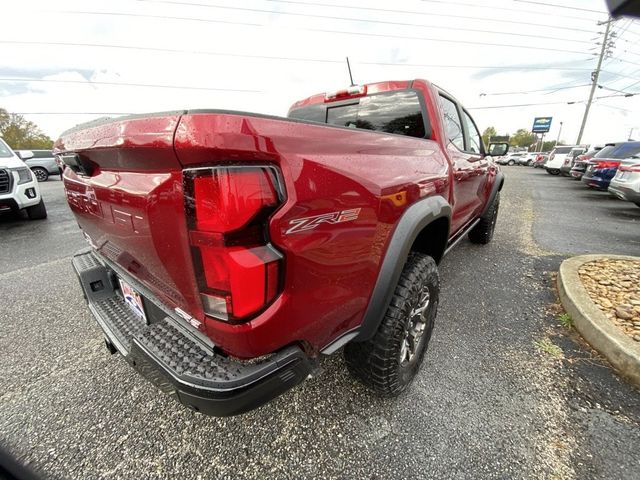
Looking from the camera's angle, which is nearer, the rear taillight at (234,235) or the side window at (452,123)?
the rear taillight at (234,235)

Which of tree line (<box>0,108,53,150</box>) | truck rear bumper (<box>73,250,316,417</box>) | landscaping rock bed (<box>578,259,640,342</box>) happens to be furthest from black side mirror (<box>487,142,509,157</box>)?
tree line (<box>0,108,53,150</box>)

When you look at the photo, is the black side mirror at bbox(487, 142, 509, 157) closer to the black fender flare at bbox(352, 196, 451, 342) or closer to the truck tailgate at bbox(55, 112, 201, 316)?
the black fender flare at bbox(352, 196, 451, 342)

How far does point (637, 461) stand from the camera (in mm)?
1513

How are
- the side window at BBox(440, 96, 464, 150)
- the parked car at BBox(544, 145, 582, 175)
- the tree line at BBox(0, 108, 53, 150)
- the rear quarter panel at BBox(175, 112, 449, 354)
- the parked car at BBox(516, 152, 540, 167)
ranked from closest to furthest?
the rear quarter panel at BBox(175, 112, 449, 354)
the side window at BBox(440, 96, 464, 150)
the parked car at BBox(544, 145, 582, 175)
the parked car at BBox(516, 152, 540, 167)
the tree line at BBox(0, 108, 53, 150)

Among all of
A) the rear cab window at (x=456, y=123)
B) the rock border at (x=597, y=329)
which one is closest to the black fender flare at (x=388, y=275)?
the rear cab window at (x=456, y=123)

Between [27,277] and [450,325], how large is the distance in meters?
4.77

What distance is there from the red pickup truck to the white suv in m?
5.66

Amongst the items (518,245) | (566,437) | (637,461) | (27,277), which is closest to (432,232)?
(566,437)

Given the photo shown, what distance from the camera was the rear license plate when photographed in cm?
157

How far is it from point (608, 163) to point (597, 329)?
33.0 feet

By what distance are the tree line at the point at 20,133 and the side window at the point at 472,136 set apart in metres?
54.3

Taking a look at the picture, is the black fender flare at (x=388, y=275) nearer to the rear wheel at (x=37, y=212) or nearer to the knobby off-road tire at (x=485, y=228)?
the knobby off-road tire at (x=485, y=228)

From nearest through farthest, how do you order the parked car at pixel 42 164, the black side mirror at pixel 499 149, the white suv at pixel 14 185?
the black side mirror at pixel 499 149, the white suv at pixel 14 185, the parked car at pixel 42 164

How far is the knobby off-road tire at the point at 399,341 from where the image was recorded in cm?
163
